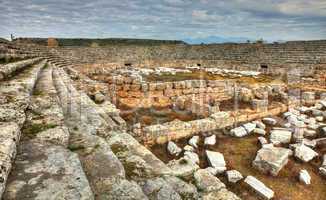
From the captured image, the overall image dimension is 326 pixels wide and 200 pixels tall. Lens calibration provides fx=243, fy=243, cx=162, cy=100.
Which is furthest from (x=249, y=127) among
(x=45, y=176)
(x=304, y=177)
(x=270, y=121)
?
(x=45, y=176)

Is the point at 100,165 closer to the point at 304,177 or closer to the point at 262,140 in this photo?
the point at 304,177

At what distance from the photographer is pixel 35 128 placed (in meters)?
2.69

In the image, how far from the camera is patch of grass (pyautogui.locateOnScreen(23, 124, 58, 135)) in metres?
2.59

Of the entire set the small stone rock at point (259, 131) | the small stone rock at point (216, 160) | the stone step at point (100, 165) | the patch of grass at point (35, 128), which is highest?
the patch of grass at point (35, 128)

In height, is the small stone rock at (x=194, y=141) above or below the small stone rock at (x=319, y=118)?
below

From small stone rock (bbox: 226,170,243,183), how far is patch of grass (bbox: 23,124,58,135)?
12.9 ft

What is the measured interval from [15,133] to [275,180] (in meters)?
5.27

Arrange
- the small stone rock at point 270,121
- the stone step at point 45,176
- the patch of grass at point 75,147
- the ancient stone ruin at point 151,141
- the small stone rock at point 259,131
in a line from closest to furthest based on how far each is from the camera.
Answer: the stone step at point 45,176 → the ancient stone ruin at point 151,141 → the patch of grass at point 75,147 → the small stone rock at point 259,131 → the small stone rock at point 270,121

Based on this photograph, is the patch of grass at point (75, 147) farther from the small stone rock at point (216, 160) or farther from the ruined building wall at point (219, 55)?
the ruined building wall at point (219, 55)

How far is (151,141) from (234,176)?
9.10ft

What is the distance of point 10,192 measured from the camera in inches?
64.2

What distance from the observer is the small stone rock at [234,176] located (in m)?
5.27

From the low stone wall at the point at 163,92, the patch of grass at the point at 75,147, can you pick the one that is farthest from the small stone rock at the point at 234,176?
the low stone wall at the point at 163,92

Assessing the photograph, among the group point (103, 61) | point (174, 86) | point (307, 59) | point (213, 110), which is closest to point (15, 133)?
point (213, 110)
